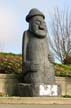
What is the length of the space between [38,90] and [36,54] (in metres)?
1.26

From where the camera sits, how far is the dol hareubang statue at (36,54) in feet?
42.3

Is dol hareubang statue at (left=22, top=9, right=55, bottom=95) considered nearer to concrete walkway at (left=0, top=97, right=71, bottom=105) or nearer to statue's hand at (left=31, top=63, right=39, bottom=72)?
statue's hand at (left=31, top=63, right=39, bottom=72)

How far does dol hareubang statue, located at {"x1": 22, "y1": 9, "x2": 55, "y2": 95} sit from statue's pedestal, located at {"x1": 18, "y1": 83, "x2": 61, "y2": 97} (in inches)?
3.9

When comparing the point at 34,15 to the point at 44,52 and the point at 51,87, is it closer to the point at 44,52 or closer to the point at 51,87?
the point at 44,52

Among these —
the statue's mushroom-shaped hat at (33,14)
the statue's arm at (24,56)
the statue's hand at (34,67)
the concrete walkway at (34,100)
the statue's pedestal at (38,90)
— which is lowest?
the concrete walkway at (34,100)

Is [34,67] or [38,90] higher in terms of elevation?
[34,67]

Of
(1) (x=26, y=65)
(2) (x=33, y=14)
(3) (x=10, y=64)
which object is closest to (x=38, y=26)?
(2) (x=33, y=14)

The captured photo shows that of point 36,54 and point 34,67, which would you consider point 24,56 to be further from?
point 34,67

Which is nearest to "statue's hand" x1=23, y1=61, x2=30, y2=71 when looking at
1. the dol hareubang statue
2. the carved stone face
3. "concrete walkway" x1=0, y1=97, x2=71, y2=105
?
the dol hareubang statue

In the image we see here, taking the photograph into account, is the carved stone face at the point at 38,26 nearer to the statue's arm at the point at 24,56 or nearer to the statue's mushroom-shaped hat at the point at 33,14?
the statue's mushroom-shaped hat at the point at 33,14

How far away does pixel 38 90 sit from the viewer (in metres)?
12.6

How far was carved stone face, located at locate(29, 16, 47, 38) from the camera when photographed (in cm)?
1332

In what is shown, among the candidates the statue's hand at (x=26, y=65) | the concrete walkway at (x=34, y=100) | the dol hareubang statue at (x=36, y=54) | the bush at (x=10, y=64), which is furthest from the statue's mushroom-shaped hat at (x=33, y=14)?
the concrete walkway at (x=34, y=100)

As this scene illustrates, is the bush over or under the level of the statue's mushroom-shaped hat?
under
